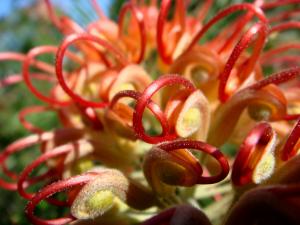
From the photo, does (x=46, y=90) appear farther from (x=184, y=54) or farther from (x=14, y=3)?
(x=184, y=54)

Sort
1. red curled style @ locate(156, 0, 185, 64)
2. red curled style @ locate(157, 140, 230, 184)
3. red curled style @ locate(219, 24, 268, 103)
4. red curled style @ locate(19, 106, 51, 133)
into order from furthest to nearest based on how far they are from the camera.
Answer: red curled style @ locate(19, 106, 51, 133)
red curled style @ locate(156, 0, 185, 64)
red curled style @ locate(219, 24, 268, 103)
red curled style @ locate(157, 140, 230, 184)

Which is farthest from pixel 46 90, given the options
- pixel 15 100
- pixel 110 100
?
pixel 110 100

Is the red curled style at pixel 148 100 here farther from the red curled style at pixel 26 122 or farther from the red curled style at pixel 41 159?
the red curled style at pixel 26 122

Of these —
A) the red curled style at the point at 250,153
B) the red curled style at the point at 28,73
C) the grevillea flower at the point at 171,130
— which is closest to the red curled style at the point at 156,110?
the grevillea flower at the point at 171,130

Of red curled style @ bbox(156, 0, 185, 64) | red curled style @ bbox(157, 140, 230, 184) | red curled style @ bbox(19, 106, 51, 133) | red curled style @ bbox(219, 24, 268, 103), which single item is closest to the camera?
red curled style @ bbox(157, 140, 230, 184)

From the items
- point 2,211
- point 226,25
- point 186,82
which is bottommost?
point 2,211

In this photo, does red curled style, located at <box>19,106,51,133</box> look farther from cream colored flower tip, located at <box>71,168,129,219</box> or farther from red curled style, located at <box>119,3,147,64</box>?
cream colored flower tip, located at <box>71,168,129,219</box>

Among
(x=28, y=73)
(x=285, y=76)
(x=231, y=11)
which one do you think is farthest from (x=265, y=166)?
(x=28, y=73)

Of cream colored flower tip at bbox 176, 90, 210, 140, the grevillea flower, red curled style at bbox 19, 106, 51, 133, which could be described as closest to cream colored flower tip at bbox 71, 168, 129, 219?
the grevillea flower

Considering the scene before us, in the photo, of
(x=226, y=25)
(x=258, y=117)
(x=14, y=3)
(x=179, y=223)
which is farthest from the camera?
(x=14, y=3)
